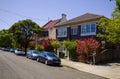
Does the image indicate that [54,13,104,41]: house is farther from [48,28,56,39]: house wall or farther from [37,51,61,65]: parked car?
[37,51,61,65]: parked car

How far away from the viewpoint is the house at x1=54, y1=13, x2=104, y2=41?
109 ft

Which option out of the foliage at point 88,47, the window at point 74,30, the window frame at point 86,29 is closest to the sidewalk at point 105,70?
the foliage at point 88,47

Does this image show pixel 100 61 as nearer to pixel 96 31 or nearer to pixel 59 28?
pixel 96 31

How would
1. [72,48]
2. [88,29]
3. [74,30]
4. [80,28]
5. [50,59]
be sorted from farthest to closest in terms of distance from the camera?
[74,30] → [80,28] → [88,29] → [72,48] → [50,59]

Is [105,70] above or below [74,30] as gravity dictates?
below

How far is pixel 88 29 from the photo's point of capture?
34344 mm

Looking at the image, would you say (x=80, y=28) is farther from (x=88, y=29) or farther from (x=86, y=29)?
(x=88, y=29)

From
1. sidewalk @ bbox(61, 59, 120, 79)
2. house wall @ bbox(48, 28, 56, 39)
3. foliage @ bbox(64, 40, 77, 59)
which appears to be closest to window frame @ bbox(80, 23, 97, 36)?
foliage @ bbox(64, 40, 77, 59)

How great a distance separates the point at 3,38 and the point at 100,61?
76978 mm

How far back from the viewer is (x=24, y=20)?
4912 cm

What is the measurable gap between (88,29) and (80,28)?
236cm

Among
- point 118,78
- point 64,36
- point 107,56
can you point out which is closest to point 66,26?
point 64,36

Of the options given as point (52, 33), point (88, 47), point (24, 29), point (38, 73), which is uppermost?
point (24, 29)

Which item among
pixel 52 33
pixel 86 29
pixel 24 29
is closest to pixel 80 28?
pixel 86 29
